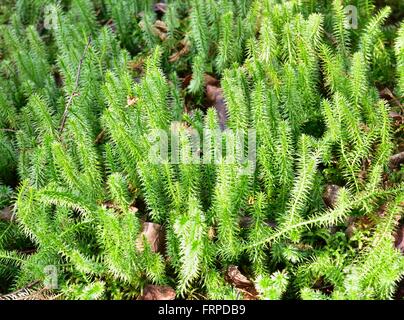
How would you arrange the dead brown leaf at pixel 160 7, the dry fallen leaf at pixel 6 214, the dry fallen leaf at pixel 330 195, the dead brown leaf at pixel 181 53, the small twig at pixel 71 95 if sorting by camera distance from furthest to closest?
the dead brown leaf at pixel 160 7
the dead brown leaf at pixel 181 53
the small twig at pixel 71 95
the dry fallen leaf at pixel 6 214
the dry fallen leaf at pixel 330 195

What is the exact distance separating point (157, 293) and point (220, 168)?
0.60 metres

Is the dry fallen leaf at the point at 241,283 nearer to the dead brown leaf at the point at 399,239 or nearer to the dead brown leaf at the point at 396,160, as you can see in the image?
the dead brown leaf at the point at 399,239

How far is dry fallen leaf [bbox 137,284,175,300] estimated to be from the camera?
2273mm

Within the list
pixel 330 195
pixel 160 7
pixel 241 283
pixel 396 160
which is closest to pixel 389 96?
pixel 396 160

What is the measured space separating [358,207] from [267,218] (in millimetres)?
418

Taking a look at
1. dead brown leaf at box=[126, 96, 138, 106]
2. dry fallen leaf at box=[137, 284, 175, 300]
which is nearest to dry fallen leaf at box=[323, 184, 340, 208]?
dry fallen leaf at box=[137, 284, 175, 300]

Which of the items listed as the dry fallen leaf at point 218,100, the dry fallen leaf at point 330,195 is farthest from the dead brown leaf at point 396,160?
the dry fallen leaf at point 218,100

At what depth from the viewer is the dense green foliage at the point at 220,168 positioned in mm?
2225

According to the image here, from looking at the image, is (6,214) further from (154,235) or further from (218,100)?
(218,100)

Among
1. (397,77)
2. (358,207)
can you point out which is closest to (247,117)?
(358,207)

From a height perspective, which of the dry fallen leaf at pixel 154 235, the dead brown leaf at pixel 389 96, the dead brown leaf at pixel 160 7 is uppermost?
the dead brown leaf at pixel 160 7

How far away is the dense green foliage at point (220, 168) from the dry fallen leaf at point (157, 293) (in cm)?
4

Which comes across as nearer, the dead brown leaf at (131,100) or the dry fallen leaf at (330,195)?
the dry fallen leaf at (330,195)
